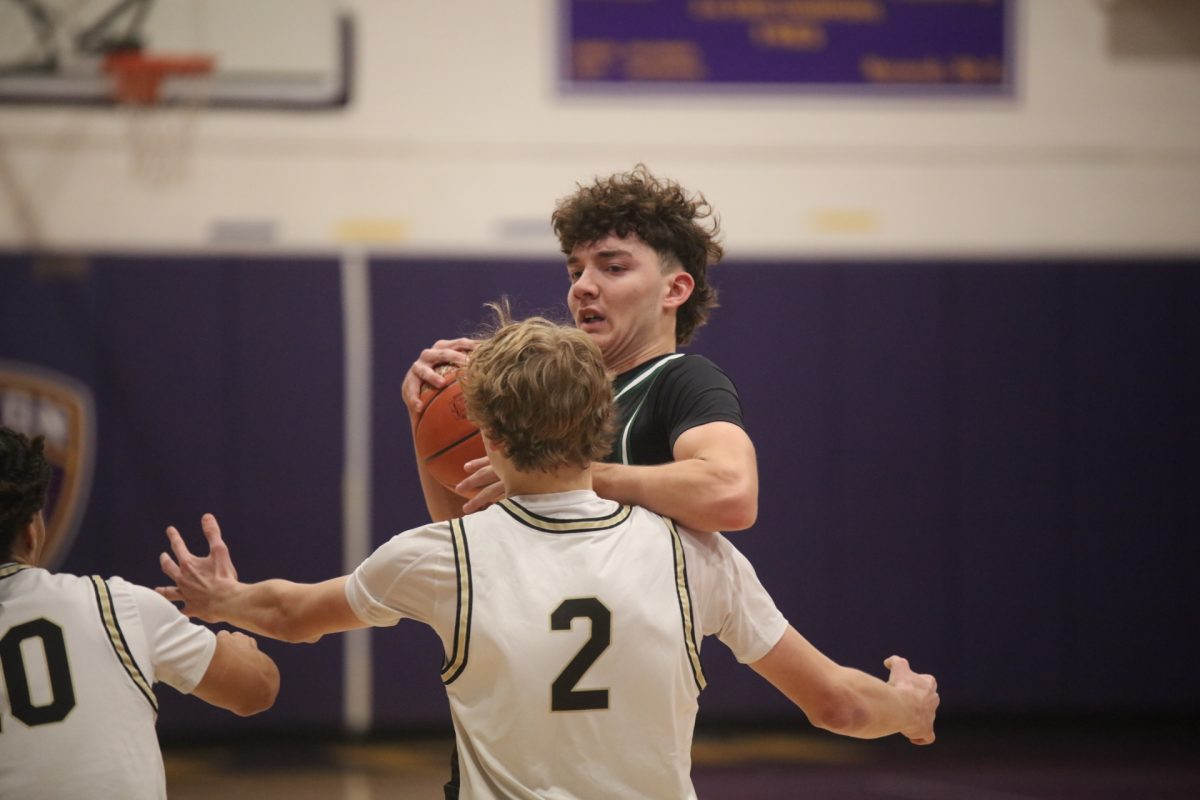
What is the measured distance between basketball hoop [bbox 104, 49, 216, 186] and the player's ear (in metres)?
4.29

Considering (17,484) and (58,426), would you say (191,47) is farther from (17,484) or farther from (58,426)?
(17,484)

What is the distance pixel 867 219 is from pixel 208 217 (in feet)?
11.0

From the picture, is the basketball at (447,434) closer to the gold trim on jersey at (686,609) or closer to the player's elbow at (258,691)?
the player's elbow at (258,691)

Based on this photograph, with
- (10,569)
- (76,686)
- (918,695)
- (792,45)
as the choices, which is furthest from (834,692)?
(792,45)

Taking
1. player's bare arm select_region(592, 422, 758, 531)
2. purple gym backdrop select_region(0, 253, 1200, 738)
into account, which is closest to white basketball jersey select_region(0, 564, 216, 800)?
player's bare arm select_region(592, 422, 758, 531)

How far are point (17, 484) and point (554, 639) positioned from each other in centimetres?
87

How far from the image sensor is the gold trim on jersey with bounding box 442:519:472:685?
5.57 ft

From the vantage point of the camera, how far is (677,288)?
2.43 metres

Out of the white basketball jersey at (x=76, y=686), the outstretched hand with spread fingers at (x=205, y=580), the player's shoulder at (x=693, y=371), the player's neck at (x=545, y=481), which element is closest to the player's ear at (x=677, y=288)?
the player's shoulder at (x=693, y=371)

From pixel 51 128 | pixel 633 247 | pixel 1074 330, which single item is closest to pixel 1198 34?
pixel 1074 330

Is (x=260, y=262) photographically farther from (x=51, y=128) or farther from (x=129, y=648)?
(x=129, y=648)

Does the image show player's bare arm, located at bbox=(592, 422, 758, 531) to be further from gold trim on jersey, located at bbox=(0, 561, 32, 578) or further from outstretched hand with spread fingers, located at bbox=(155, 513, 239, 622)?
gold trim on jersey, located at bbox=(0, 561, 32, 578)

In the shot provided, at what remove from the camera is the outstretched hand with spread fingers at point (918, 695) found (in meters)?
2.04

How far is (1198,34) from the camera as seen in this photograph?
21.4 feet
